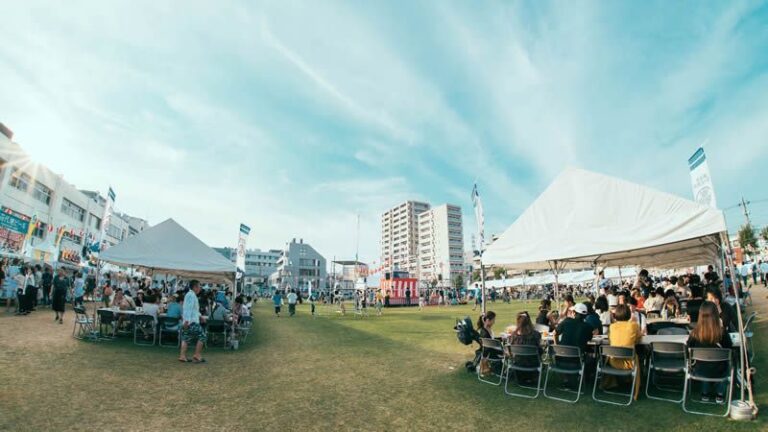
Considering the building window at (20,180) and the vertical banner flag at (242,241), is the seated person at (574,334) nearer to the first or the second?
the vertical banner flag at (242,241)

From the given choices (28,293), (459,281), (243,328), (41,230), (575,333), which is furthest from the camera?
(459,281)

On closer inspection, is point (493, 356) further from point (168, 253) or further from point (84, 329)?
point (84, 329)

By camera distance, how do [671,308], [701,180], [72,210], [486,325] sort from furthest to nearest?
[72,210], [671,308], [486,325], [701,180]

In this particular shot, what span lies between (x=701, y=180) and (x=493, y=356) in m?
5.21

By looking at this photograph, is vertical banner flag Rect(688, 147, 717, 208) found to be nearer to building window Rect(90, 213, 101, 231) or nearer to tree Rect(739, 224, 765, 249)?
tree Rect(739, 224, 765, 249)

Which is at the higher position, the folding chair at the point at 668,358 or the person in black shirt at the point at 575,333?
the person in black shirt at the point at 575,333

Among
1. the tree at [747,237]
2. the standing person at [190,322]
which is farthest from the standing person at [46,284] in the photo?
the tree at [747,237]

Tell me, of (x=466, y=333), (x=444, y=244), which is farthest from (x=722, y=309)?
(x=444, y=244)

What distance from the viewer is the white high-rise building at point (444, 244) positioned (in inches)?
5733

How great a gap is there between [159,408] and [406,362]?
5.20 m

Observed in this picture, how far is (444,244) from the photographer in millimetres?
146750

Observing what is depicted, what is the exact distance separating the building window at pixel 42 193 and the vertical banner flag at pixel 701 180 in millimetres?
44670

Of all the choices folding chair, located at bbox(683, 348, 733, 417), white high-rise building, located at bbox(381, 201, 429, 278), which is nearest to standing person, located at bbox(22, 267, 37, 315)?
folding chair, located at bbox(683, 348, 733, 417)

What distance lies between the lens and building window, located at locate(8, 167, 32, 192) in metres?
29.9
